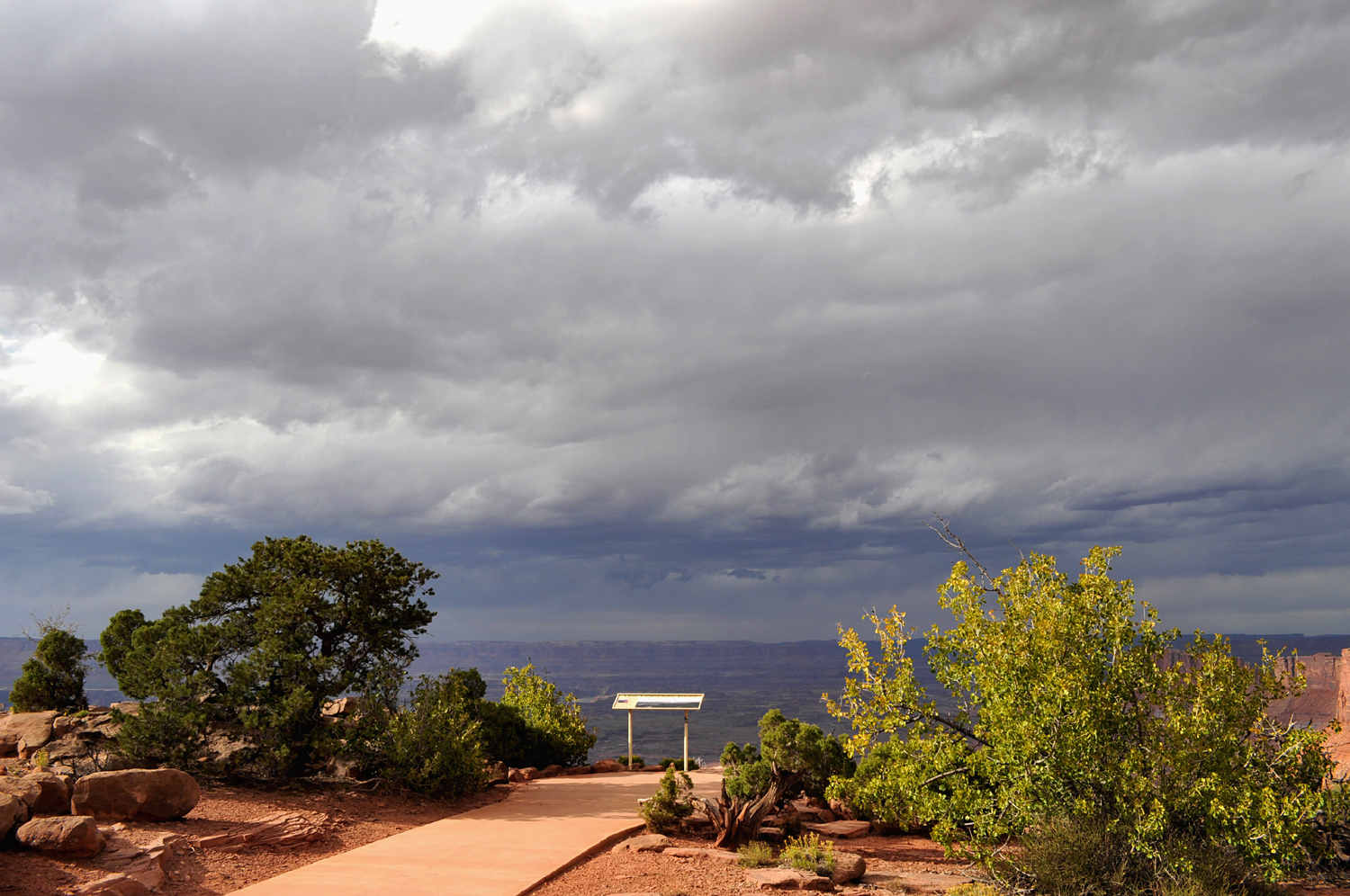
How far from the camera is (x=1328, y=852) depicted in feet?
35.7

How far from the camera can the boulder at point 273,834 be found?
11828 millimetres

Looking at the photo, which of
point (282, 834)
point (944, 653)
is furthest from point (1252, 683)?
point (282, 834)

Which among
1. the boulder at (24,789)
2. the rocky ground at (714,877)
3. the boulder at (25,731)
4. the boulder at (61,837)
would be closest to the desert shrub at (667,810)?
the rocky ground at (714,877)

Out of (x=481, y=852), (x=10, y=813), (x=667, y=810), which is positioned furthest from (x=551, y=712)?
(x=10, y=813)

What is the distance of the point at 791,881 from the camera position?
10898 millimetres

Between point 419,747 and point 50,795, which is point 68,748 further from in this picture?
point 419,747

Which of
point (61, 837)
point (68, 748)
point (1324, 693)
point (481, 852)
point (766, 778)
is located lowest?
point (1324, 693)

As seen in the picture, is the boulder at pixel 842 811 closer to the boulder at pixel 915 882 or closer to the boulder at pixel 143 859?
the boulder at pixel 915 882

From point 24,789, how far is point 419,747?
248 inches

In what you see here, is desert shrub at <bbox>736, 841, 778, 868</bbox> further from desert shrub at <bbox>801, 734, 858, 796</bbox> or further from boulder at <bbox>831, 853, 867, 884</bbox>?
desert shrub at <bbox>801, 734, 858, 796</bbox>

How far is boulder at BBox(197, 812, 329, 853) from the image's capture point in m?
11.8

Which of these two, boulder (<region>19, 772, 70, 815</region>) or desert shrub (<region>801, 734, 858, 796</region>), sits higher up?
boulder (<region>19, 772, 70, 815</region>)

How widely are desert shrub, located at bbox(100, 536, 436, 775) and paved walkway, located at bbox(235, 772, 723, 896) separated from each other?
11.2 feet

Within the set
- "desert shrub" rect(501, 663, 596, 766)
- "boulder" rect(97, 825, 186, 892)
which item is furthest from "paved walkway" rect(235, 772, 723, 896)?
"desert shrub" rect(501, 663, 596, 766)
